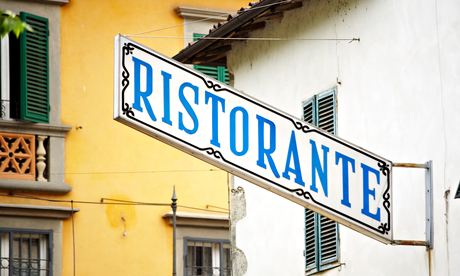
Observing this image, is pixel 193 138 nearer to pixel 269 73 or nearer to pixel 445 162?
pixel 445 162

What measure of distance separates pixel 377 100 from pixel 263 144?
264 cm

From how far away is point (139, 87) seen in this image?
14.4m

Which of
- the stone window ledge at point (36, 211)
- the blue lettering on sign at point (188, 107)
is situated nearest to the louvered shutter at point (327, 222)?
the blue lettering on sign at point (188, 107)

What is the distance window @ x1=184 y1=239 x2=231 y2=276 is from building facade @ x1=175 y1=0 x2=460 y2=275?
6.82 meters

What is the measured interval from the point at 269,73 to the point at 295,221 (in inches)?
70.8

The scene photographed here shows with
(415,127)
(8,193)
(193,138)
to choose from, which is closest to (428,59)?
(415,127)

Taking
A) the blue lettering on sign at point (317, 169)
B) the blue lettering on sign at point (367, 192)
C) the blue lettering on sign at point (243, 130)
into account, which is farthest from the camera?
the blue lettering on sign at point (367, 192)

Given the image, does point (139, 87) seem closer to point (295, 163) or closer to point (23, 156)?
point (295, 163)

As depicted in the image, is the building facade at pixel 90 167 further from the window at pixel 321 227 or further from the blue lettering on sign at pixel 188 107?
the blue lettering on sign at pixel 188 107

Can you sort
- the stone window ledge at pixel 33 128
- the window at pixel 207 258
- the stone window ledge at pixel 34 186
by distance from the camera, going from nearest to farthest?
the stone window ledge at pixel 34 186
the stone window ledge at pixel 33 128
the window at pixel 207 258

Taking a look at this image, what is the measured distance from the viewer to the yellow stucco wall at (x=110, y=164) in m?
26.7

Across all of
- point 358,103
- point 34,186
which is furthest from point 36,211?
point 358,103

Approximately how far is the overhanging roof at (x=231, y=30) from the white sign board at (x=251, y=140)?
3.60 m

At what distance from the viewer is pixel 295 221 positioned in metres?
19.1
